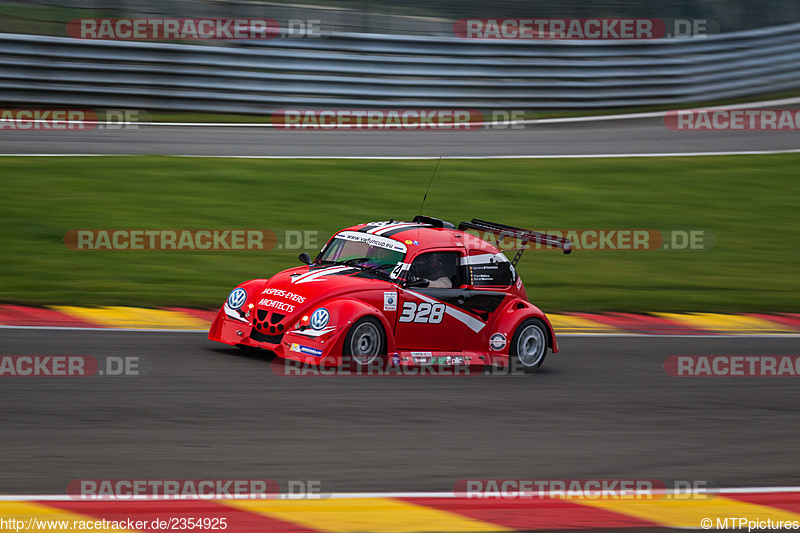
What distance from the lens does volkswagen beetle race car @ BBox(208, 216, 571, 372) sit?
8438mm

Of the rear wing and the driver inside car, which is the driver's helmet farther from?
the rear wing

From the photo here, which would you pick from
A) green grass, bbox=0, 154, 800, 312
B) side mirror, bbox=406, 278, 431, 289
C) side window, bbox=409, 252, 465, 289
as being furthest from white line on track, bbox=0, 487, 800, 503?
green grass, bbox=0, 154, 800, 312

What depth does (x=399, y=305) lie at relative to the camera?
8703mm

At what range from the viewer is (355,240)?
9.44m

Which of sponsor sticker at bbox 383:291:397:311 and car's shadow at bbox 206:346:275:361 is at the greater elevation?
sponsor sticker at bbox 383:291:397:311

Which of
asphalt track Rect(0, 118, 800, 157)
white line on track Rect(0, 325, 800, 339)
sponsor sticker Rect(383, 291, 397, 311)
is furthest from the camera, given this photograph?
asphalt track Rect(0, 118, 800, 157)

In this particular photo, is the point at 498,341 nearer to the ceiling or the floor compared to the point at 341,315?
nearer to the floor

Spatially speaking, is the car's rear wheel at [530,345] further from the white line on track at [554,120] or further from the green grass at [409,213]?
the white line on track at [554,120]

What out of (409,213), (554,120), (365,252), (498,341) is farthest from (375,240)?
(554,120)

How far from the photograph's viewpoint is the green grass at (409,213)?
1267cm

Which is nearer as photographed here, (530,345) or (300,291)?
(300,291)

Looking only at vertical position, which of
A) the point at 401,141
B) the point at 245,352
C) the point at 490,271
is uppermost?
the point at 401,141

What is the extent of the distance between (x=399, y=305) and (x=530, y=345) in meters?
1.65

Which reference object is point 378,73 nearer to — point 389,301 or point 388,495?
point 389,301
